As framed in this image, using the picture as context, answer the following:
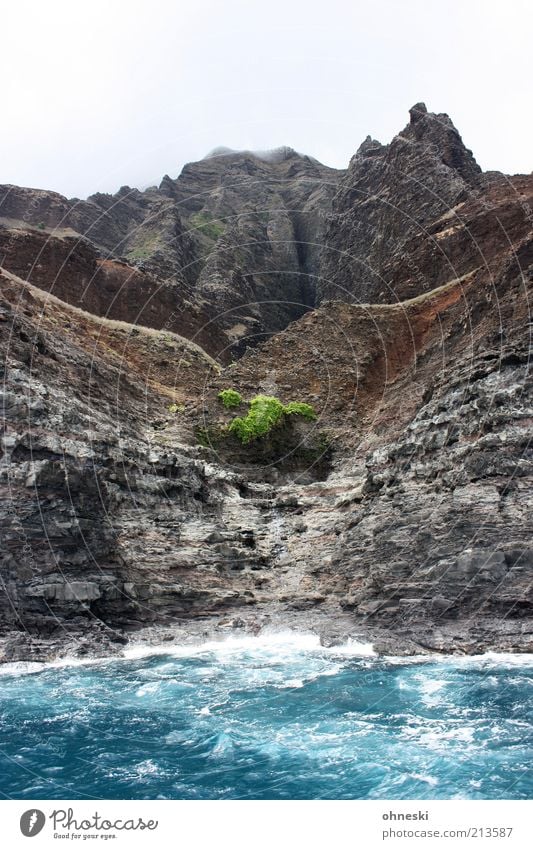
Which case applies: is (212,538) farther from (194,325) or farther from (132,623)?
(194,325)

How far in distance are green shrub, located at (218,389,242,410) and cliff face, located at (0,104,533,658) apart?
36.4 inches

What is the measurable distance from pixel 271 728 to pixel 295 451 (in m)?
27.9

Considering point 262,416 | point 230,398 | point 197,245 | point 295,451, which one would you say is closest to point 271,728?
point 295,451

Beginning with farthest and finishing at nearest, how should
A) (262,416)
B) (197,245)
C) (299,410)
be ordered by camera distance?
(197,245) < (299,410) < (262,416)

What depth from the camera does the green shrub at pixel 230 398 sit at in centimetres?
4159

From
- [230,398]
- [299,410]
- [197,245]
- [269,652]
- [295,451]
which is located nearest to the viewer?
[269,652]

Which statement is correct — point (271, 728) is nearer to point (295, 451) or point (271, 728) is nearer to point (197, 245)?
point (295, 451)

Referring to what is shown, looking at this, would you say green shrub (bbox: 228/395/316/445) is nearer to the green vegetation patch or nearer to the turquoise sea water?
the green vegetation patch

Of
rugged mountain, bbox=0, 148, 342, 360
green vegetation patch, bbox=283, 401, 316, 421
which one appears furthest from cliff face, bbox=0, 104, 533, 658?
green vegetation patch, bbox=283, 401, 316, 421

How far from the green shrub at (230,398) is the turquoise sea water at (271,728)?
2372cm

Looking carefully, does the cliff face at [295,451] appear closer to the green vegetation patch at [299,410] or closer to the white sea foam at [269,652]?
the white sea foam at [269,652]

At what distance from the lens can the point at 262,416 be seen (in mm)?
40688

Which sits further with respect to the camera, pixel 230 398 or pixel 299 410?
pixel 299 410

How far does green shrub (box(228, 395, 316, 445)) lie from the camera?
39.8 meters
